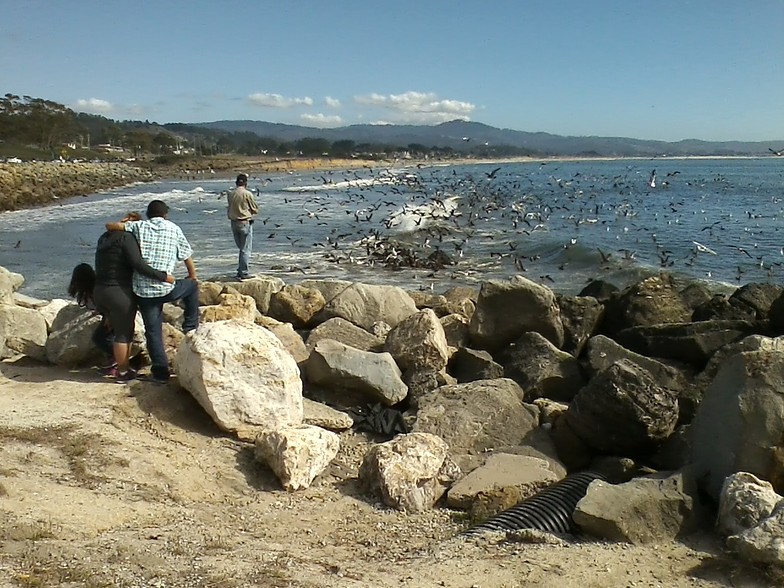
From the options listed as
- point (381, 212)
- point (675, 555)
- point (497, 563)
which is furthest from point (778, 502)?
point (381, 212)

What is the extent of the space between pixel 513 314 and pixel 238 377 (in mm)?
4601

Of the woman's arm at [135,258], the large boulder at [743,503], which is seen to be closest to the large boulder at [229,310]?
the woman's arm at [135,258]

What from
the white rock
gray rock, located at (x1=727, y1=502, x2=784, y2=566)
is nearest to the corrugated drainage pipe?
gray rock, located at (x1=727, y1=502, x2=784, y2=566)

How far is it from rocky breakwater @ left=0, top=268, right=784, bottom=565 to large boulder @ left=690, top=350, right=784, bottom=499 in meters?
0.01

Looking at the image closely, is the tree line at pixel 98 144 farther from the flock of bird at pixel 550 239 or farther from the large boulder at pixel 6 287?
the large boulder at pixel 6 287

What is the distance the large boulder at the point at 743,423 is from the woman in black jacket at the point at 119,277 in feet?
17.9

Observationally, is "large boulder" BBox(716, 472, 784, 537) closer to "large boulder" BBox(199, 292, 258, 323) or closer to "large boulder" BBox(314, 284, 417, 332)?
"large boulder" BBox(199, 292, 258, 323)

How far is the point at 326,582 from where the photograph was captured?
4.61 m

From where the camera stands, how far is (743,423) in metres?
6.24

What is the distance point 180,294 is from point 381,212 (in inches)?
1216

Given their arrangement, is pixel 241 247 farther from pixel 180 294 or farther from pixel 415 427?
pixel 415 427

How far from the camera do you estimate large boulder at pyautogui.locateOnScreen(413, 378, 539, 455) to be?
7820 millimetres

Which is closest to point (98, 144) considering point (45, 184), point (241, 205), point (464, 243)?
point (45, 184)

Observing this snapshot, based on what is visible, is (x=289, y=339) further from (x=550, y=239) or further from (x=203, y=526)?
(x=550, y=239)
